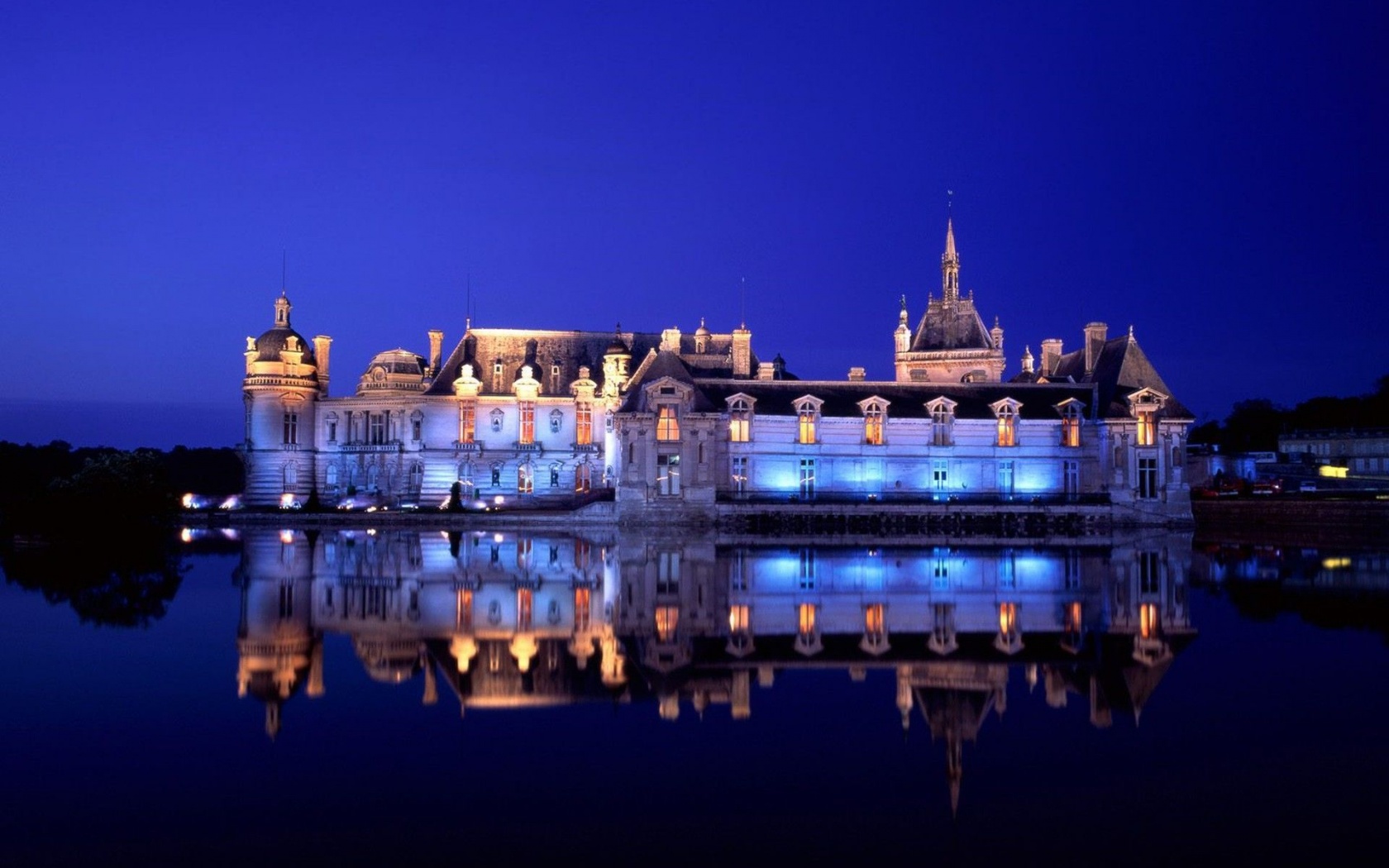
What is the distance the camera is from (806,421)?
5016cm

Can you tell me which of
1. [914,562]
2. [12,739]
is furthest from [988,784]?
[914,562]

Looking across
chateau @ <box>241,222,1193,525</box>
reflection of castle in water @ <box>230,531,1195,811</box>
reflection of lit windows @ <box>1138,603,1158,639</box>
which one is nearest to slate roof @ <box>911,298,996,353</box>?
chateau @ <box>241,222,1193,525</box>

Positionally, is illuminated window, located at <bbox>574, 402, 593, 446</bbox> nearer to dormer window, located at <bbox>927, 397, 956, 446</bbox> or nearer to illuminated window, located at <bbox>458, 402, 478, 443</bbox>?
illuminated window, located at <bbox>458, 402, 478, 443</bbox>

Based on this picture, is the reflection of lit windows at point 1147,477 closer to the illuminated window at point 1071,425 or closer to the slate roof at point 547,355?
the illuminated window at point 1071,425

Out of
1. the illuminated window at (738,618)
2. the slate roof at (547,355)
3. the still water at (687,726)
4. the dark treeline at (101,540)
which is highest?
the slate roof at (547,355)

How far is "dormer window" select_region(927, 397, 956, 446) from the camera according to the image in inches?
2009

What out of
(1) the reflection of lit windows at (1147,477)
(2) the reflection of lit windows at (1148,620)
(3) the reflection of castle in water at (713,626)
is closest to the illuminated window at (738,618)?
(3) the reflection of castle in water at (713,626)

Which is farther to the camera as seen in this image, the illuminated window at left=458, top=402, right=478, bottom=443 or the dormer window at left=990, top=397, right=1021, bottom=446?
the illuminated window at left=458, top=402, right=478, bottom=443

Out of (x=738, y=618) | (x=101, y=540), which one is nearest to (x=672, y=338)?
(x=101, y=540)

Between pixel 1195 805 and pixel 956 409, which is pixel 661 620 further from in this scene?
pixel 956 409

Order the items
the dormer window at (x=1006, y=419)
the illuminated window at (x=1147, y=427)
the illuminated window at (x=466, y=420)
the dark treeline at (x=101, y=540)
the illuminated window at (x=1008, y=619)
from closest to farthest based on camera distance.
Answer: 1. the illuminated window at (x=1008, y=619)
2. the dark treeline at (x=101, y=540)
3. the illuminated window at (x=1147, y=427)
4. the dormer window at (x=1006, y=419)
5. the illuminated window at (x=466, y=420)

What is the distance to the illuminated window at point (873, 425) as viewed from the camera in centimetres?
5069

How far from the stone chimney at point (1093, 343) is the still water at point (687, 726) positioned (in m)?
34.1

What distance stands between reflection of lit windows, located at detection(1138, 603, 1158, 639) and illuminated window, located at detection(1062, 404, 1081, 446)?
103 feet
